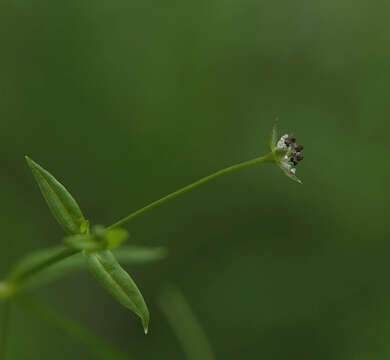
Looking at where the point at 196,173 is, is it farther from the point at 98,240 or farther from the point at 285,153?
the point at 98,240

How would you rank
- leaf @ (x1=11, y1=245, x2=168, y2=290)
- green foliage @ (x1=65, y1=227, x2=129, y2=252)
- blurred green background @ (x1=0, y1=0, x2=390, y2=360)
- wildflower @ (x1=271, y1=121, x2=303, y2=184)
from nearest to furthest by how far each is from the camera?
green foliage @ (x1=65, y1=227, x2=129, y2=252) → wildflower @ (x1=271, y1=121, x2=303, y2=184) → leaf @ (x1=11, y1=245, x2=168, y2=290) → blurred green background @ (x1=0, y1=0, x2=390, y2=360)

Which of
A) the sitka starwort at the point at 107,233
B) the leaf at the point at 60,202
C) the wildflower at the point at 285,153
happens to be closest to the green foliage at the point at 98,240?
the sitka starwort at the point at 107,233

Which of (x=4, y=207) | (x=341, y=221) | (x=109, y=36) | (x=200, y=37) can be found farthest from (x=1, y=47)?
(x=341, y=221)

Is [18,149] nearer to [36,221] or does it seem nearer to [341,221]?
[36,221]

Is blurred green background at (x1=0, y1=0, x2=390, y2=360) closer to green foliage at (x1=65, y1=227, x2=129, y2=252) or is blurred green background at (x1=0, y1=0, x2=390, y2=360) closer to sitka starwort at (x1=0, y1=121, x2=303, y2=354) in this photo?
sitka starwort at (x1=0, y1=121, x2=303, y2=354)

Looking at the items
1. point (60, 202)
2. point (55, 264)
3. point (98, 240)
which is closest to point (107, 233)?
point (98, 240)

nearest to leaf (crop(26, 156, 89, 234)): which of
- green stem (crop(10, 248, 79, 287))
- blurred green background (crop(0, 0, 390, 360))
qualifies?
green stem (crop(10, 248, 79, 287))
